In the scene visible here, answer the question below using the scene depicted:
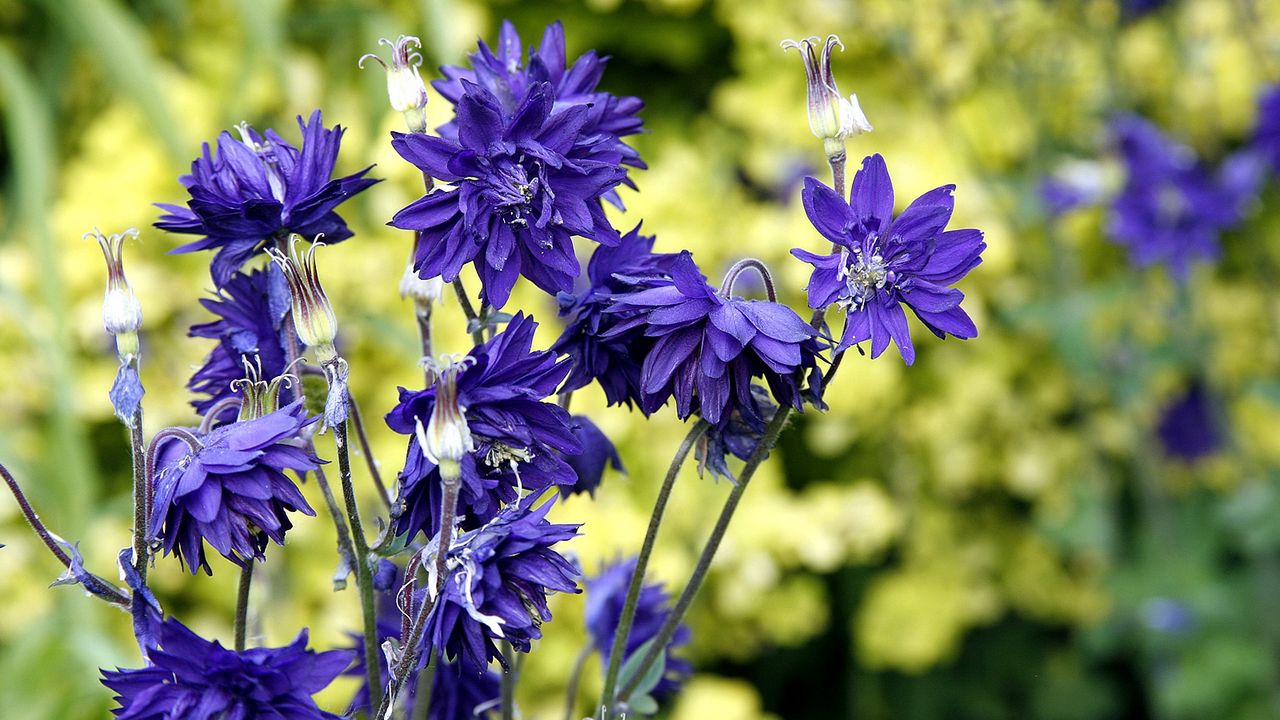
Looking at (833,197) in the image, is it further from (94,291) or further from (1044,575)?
(1044,575)

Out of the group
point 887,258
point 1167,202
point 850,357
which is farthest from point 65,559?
point 1167,202

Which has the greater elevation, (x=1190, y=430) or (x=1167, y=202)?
(x=1167, y=202)

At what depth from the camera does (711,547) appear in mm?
686

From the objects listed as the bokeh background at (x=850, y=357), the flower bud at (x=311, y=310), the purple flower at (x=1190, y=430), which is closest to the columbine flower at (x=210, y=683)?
the flower bud at (x=311, y=310)

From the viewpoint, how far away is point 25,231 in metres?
1.93

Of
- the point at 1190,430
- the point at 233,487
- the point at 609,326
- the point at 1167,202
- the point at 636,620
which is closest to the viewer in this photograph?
the point at 233,487

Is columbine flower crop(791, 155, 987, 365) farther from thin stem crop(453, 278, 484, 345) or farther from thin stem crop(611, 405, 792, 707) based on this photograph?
thin stem crop(453, 278, 484, 345)

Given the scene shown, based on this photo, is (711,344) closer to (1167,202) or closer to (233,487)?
(233,487)

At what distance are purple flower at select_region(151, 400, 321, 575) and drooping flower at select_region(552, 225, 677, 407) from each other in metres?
0.16

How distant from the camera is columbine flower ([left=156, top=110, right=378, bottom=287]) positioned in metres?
0.63

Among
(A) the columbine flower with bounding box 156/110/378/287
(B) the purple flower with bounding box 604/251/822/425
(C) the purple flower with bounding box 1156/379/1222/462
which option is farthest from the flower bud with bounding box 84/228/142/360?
(C) the purple flower with bounding box 1156/379/1222/462

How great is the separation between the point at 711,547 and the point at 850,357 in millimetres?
1424

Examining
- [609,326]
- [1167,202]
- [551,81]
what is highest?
[1167,202]

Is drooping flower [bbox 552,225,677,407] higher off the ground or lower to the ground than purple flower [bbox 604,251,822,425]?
higher
